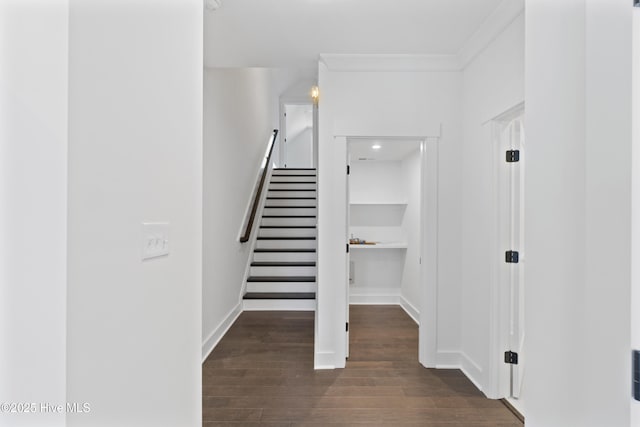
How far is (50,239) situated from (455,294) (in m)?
2.93

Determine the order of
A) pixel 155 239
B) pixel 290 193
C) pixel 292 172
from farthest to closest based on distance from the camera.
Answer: pixel 292 172 → pixel 290 193 → pixel 155 239

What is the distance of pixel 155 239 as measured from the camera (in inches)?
41.6

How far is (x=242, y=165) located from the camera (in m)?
4.70

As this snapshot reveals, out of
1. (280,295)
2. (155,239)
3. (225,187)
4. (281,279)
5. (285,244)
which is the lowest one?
(280,295)

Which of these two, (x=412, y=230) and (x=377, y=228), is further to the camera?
(x=377, y=228)

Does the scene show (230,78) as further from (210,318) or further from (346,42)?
(210,318)

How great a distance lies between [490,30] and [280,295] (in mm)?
3617

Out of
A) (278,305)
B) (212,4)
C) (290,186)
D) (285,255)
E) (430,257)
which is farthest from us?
(290,186)

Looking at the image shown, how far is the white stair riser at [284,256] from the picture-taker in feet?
16.2

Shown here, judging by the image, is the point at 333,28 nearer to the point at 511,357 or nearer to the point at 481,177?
the point at 481,177

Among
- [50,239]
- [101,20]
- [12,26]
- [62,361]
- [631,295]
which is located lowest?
[62,361]

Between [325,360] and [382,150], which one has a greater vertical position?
[382,150]

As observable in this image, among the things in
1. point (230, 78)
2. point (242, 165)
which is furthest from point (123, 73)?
point (242, 165)

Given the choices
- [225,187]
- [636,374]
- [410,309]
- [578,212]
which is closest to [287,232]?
[225,187]
